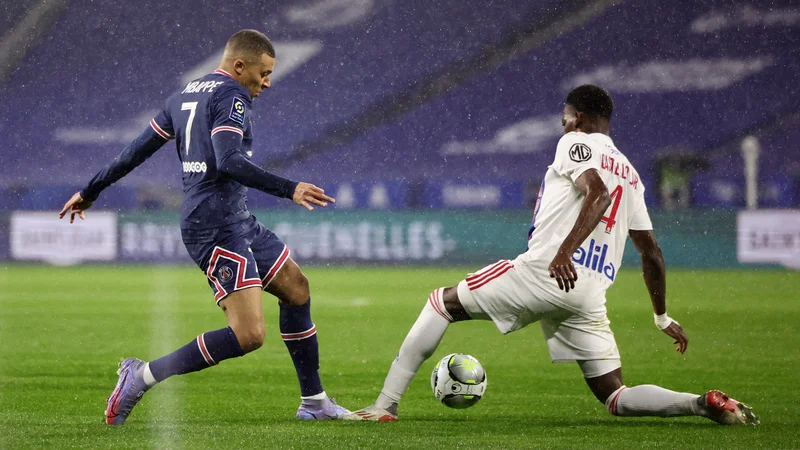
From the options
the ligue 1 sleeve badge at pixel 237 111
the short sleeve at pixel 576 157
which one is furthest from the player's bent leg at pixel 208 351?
the short sleeve at pixel 576 157

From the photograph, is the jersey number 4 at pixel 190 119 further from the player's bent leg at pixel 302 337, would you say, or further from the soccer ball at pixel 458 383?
the soccer ball at pixel 458 383

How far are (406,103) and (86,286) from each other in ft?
40.1

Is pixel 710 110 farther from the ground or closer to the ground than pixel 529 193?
farther from the ground

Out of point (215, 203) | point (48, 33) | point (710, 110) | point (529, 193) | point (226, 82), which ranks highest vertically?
point (48, 33)

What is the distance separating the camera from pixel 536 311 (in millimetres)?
4508

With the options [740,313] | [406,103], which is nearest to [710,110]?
[406,103]

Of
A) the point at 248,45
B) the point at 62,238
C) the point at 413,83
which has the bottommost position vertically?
the point at 248,45

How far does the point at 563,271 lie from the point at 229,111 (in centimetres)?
143

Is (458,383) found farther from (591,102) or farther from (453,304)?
(591,102)

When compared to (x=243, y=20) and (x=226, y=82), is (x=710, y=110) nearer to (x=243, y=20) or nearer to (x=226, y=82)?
(x=243, y=20)

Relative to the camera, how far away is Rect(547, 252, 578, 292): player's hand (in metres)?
4.13

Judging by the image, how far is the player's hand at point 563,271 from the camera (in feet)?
13.6

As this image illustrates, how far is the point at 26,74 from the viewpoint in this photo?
80.7ft

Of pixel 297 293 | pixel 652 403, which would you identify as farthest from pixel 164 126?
pixel 652 403
